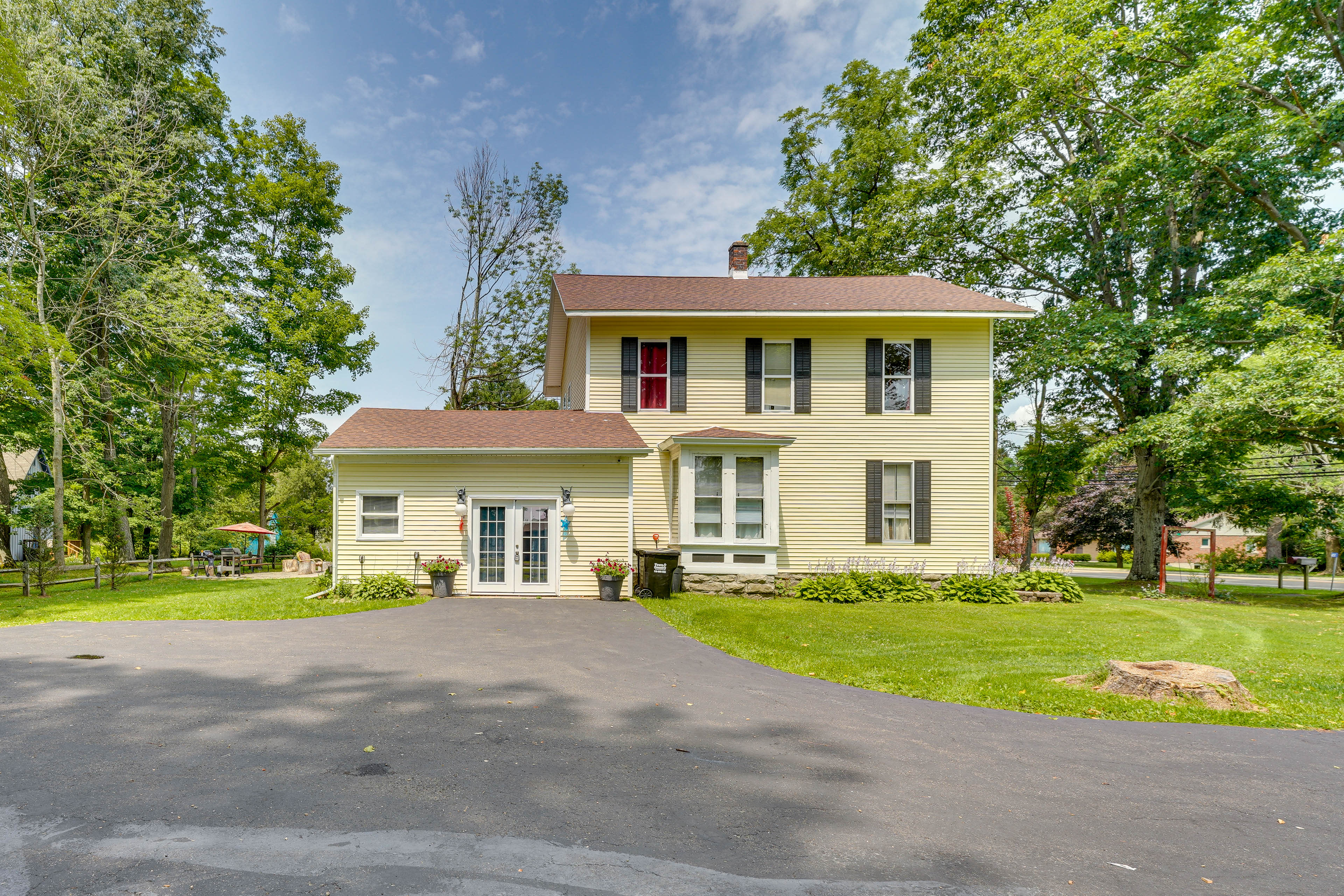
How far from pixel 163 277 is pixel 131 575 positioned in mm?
9129

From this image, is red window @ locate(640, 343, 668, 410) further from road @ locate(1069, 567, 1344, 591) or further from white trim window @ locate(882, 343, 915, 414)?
road @ locate(1069, 567, 1344, 591)

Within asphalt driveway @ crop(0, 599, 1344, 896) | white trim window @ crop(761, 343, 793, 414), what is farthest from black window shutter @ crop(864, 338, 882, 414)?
asphalt driveway @ crop(0, 599, 1344, 896)

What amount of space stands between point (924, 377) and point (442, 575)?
12.3 meters

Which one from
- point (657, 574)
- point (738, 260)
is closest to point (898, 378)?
point (738, 260)

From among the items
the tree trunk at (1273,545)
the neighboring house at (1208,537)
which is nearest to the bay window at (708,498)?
the tree trunk at (1273,545)

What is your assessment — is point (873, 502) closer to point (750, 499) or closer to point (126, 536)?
point (750, 499)

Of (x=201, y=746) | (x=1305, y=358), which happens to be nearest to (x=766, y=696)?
(x=201, y=746)

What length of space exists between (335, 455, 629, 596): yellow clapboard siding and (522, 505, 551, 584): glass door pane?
0.24 m

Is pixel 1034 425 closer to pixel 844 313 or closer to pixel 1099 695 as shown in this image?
pixel 844 313

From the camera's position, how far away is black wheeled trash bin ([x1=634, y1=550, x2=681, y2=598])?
12.9m

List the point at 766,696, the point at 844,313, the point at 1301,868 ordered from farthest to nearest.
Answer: the point at 844,313 < the point at 766,696 < the point at 1301,868

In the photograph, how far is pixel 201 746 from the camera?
4.37 m

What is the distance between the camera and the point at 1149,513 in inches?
733

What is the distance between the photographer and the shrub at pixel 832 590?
44.0 ft
